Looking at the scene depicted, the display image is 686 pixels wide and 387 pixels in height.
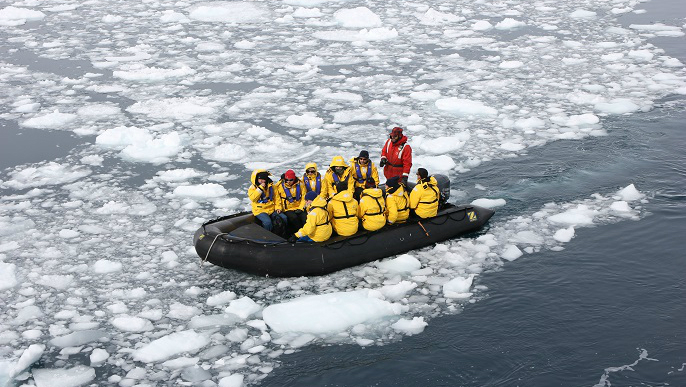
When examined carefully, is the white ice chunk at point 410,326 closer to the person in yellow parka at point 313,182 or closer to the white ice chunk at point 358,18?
the person in yellow parka at point 313,182

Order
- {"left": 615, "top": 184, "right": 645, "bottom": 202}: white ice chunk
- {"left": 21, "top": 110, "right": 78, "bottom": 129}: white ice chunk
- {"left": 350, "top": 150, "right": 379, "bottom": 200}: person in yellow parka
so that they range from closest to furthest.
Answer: {"left": 350, "top": 150, "right": 379, "bottom": 200}: person in yellow parka < {"left": 615, "top": 184, "right": 645, "bottom": 202}: white ice chunk < {"left": 21, "top": 110, "right": 78, "bottom": 129}: white ice chunk

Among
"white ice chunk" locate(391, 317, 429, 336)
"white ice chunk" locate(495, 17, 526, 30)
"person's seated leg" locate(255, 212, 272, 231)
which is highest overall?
"person's seated leg" locate(255, 212, 272, 231)

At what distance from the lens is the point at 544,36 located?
19828mm

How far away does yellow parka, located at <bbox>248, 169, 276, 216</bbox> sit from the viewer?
9.08 m

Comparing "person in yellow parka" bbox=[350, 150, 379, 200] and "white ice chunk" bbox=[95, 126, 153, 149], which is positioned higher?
"person in yellow parka" bbox=[350, 150, 379, 200]

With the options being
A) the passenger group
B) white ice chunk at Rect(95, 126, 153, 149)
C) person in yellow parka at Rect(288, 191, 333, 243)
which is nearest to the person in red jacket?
the passenger group

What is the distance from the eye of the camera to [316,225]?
8.44 m

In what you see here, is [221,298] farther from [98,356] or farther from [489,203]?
[489,203]

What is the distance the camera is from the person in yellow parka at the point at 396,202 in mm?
8969

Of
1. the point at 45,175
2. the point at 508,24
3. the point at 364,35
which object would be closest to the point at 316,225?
the point at 45,175

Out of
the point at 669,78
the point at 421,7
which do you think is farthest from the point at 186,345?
the point at 421,7

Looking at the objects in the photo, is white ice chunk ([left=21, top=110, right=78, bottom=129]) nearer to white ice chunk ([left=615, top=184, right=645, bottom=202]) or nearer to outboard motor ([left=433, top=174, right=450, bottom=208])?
outboard motor ([left=433, top=174, right=450, bottom=208])

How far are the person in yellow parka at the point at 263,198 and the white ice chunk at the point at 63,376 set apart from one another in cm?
293

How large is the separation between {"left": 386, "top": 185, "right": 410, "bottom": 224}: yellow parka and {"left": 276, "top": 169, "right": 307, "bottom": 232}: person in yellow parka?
111 centimetres
